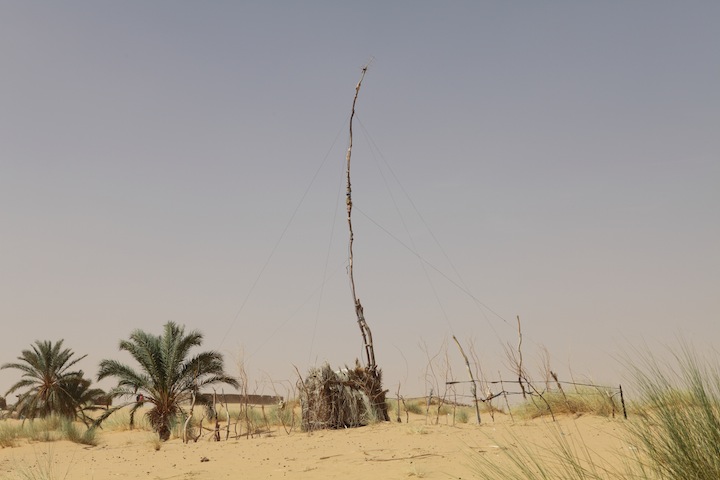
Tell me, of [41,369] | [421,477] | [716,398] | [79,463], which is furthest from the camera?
[41,369]

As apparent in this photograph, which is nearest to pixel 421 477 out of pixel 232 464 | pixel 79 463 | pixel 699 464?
pixel 232 464

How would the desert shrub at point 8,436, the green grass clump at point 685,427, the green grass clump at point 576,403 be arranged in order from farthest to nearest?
the desert shrub at point 8,436
the green grass clump at point 576,403
the green grass clump at point 685,427

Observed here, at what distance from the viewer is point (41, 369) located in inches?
1091

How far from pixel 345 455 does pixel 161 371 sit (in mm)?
12233

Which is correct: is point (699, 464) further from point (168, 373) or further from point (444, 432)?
point (168, 373)

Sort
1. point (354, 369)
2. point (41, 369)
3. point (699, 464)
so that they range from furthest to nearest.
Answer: point (41, 369) → point (354, 369) → point (699, 464)

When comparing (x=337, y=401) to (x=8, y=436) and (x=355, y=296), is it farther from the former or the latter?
(x=8, y=436)

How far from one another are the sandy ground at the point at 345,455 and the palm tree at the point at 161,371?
18.1ft

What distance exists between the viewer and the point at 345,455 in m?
10.4

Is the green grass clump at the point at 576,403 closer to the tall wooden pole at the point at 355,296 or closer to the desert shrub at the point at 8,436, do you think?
the tall wooden pole at the point at 355,296

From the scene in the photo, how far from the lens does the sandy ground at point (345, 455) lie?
28.7 ft

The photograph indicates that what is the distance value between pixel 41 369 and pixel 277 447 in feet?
65.8

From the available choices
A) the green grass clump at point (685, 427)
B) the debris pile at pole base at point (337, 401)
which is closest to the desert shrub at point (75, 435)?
the debris pile at pole base at point (337, 401)

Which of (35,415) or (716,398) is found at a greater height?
(35,415)
